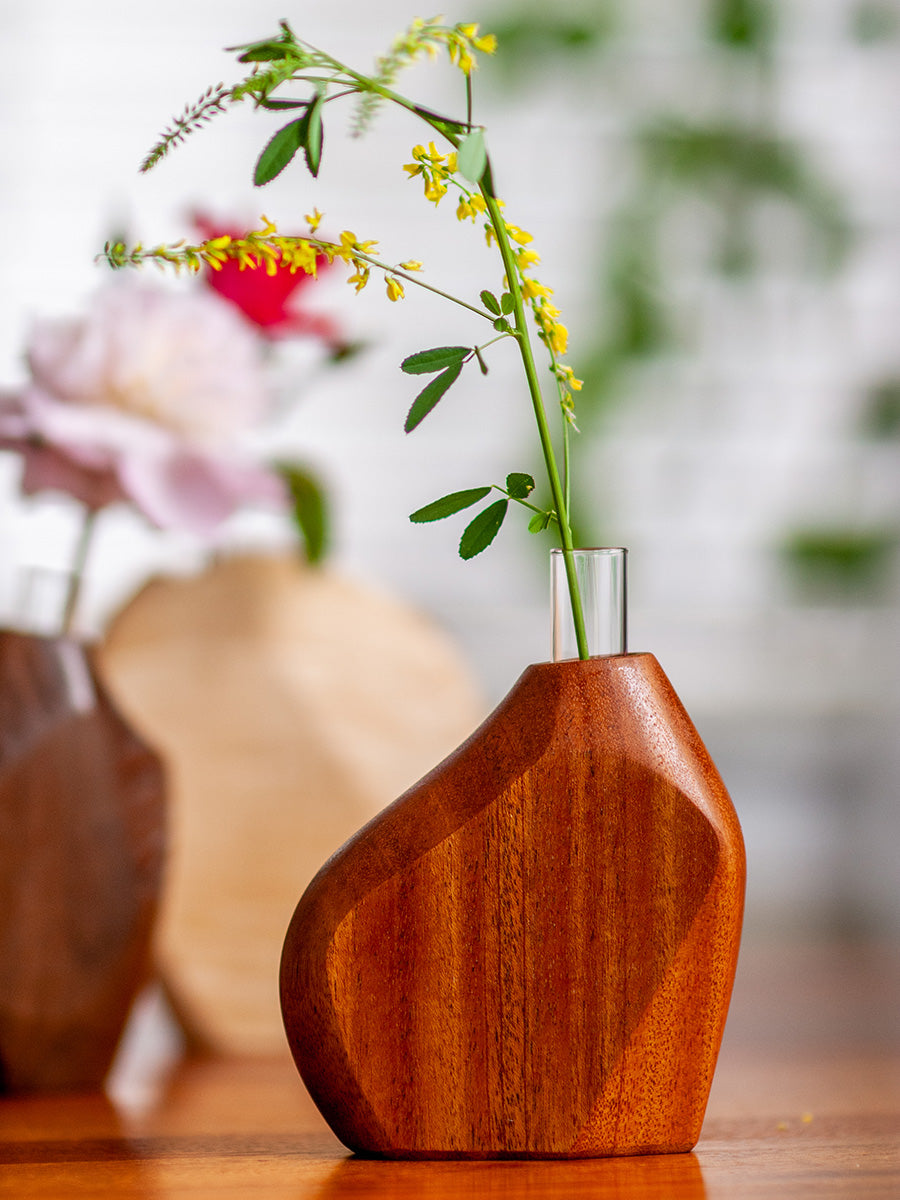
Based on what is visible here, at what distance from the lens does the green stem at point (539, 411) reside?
39cm

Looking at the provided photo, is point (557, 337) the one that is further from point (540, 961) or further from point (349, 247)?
point (540, 961)

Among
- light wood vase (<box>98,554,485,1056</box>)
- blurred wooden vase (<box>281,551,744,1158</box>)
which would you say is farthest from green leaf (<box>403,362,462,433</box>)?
light wood vase (<box>98,554,485,1056</box>)

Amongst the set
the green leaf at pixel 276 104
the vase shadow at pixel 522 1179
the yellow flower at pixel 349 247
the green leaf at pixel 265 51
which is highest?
the green leaf at pixel 265 51

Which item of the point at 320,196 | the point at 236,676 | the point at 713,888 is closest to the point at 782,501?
the point at 320,196

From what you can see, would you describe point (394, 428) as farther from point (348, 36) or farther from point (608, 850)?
point (608, 850)

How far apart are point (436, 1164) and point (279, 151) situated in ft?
1.03

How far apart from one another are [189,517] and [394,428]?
0.67 meters

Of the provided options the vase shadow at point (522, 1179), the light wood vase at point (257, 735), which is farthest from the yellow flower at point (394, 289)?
the light wood vase at point (257, 735)

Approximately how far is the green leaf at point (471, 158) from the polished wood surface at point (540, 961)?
166mm

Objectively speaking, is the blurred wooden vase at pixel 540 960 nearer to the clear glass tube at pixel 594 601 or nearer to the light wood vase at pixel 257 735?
the clear glass tube at pixel 594 601

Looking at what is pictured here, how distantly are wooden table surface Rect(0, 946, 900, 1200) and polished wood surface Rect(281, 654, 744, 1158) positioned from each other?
0.02m

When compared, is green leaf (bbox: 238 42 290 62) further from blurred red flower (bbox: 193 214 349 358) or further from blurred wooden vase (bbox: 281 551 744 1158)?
blurred red flower (bbox: 193 214 349 358)

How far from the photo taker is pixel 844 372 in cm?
136

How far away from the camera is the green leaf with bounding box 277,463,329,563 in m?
0.79
